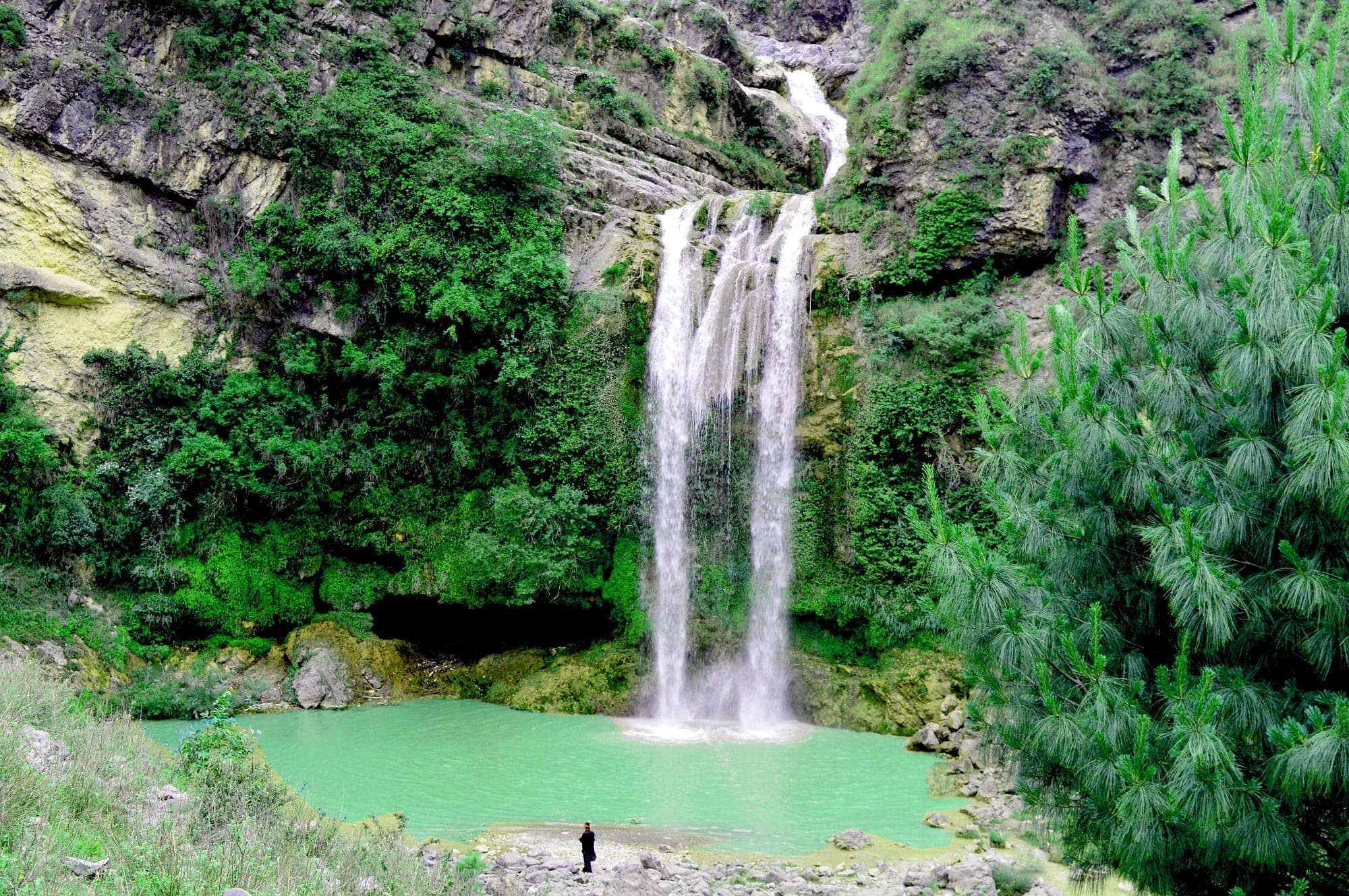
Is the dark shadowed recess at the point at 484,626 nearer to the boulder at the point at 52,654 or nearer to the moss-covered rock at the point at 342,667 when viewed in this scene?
the moss-covered rock at the point at 342,667

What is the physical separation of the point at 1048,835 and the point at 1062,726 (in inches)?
75.6

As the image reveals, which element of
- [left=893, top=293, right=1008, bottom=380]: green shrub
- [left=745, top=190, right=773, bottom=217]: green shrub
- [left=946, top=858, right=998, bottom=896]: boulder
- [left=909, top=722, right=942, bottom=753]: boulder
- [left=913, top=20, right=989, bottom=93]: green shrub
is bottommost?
[left=909, top=722, right=942, bottom=753]: boulder

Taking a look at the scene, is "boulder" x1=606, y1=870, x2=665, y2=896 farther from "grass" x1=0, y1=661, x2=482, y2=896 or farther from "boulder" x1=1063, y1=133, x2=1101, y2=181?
"boulder" x1=1063, y1=133, x2=1101, y2=181

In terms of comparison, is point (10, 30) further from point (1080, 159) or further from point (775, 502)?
point (1080, 159)

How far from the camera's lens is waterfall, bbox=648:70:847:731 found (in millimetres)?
16500

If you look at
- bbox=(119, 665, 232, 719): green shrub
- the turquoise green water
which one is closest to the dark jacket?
the turquoise green water

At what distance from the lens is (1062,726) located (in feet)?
17.1

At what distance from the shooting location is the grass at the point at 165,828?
452 cm

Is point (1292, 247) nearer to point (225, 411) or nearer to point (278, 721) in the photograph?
point (278, 721)

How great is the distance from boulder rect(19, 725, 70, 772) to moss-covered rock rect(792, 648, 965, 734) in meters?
11.9

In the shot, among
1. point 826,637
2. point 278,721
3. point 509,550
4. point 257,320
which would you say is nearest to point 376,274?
point 257,320

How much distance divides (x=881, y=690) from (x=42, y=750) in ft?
40.2

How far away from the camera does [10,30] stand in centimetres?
1780

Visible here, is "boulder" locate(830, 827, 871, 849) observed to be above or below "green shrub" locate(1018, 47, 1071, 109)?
below
